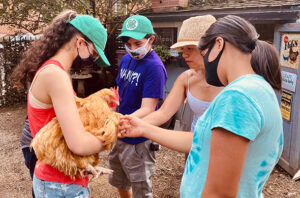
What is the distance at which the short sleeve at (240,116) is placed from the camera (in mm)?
1072

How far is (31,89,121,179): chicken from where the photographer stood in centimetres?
176

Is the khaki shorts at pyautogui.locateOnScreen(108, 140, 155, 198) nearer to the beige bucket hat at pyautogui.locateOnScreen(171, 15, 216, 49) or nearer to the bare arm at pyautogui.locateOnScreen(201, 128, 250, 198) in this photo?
the beige bucket hat at pyautogui.locateOnScreen(171, 15, 216, 49)

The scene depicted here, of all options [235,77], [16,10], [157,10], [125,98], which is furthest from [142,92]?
[16,10]

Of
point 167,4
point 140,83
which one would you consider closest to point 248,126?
point 140,83

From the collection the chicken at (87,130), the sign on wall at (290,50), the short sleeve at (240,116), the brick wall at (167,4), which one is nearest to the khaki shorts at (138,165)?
the chicken at (87,130)

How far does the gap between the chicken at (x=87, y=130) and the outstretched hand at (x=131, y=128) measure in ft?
0.95

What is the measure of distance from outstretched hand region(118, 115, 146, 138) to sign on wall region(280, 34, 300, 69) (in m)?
3.61

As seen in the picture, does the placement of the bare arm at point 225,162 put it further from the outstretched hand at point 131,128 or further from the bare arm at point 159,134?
the outstretched hand at point 131,128

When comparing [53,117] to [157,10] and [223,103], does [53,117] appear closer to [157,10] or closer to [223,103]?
[223,103]

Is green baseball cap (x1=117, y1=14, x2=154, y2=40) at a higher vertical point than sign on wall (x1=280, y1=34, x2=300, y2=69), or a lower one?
higher

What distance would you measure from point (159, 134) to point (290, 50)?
3751 millimetres

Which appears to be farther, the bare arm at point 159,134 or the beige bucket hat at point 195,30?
the beige bucket hat at point 195,30

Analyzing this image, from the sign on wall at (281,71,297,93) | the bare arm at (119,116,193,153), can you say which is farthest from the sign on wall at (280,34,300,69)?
the bare arm at (119,116,193,153)

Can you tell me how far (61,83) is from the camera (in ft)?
5.55
